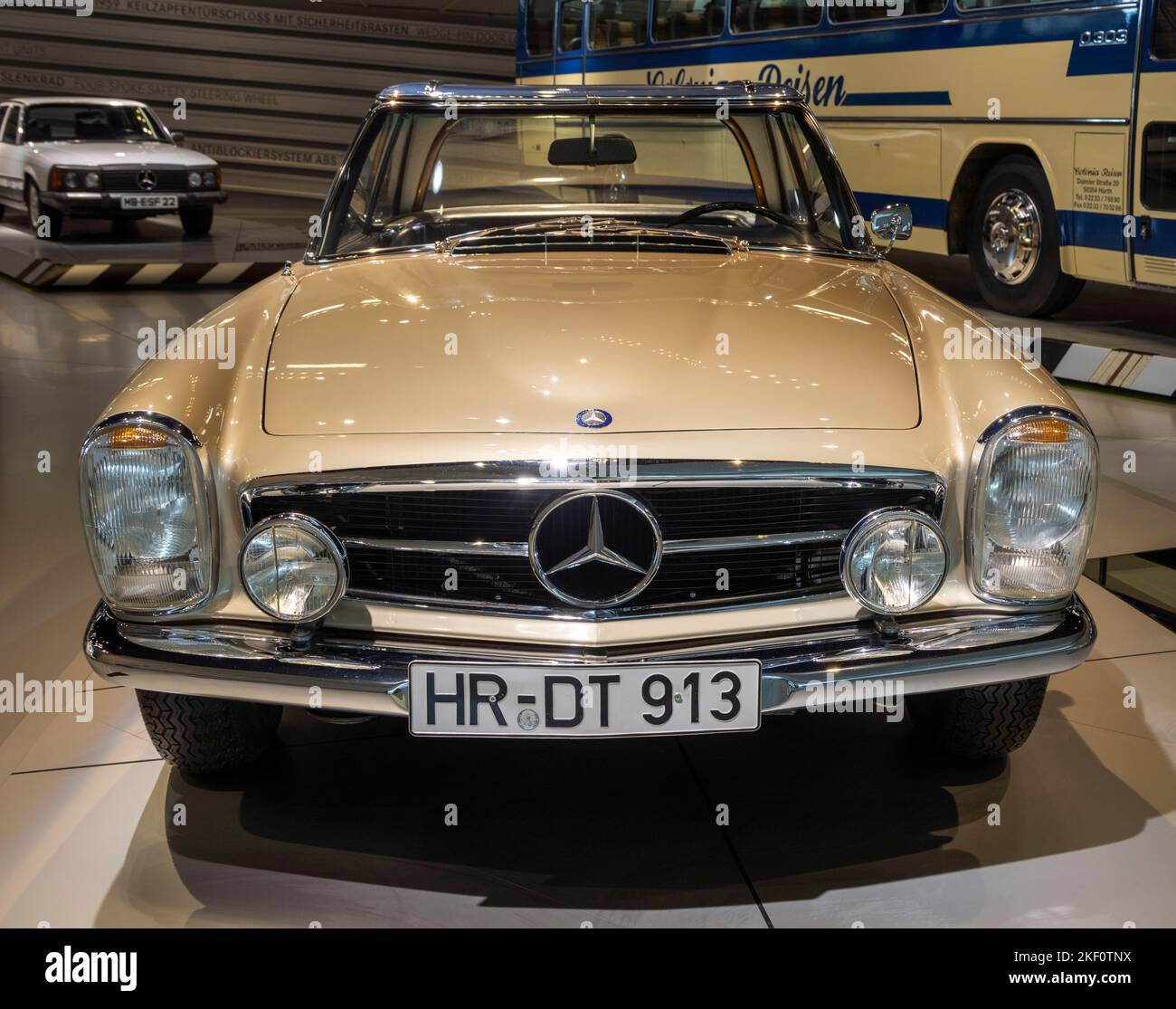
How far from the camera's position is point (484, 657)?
2127 mm

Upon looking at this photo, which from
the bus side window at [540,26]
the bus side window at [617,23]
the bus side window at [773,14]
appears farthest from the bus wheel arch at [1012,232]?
the bus side window at [540,26]

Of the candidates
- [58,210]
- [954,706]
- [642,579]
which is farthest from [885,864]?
[58,210]

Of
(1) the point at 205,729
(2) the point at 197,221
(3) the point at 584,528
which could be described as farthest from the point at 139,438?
(2) the point at 197,221

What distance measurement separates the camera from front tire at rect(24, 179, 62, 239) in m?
11.1

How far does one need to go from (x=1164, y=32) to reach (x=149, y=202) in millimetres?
8112

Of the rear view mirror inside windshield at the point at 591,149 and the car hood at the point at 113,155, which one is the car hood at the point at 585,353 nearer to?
the rear view mirror inside windshield at the point at 591,149

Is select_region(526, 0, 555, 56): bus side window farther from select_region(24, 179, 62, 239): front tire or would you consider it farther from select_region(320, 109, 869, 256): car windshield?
select_region(320, 109, 869, 256): car windshield

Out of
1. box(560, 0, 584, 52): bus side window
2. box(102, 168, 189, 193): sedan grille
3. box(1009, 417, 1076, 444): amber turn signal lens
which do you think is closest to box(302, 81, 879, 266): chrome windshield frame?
box(1009, 417, 1076, 444): amber turn signal lens

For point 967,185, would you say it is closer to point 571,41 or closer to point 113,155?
point 571,41

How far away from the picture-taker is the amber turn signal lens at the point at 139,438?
2172mm

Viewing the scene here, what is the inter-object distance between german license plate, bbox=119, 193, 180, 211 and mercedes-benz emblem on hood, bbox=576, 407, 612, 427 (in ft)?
32.5

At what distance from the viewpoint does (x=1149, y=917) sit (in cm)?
220

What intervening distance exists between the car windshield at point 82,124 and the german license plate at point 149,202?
0.88m
